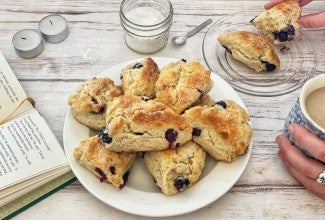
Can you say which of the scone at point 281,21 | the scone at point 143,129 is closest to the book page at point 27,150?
the scone at point 143,129

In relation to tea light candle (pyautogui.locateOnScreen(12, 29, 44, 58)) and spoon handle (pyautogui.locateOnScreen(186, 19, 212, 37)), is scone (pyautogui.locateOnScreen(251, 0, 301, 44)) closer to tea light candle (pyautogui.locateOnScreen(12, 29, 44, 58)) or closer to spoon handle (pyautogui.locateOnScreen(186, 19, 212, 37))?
spoon handle (pyautogui.locateOnScreen(186, 19, 212, 37))

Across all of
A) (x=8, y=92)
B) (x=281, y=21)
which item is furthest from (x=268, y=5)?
(x=8, y=92)

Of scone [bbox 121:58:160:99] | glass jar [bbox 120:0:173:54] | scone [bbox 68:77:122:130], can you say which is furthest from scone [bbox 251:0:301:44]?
scone [bbox 68:77:122:130]

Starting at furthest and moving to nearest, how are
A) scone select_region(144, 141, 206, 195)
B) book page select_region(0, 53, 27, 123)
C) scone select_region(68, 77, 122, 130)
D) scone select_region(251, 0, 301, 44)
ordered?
1. scone select_region(251, 0, 301, 44)
2. book page select_region(0, 53, 27, 123)
3. scone select_region(68, 77, 122, 130)
4. scone select_region(144, 141, 206, 195)

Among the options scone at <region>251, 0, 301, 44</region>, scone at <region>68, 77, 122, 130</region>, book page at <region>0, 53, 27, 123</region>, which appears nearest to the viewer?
scone at <region>68, 77, 122, 130</region>

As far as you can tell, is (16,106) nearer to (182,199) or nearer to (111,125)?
(111,125)

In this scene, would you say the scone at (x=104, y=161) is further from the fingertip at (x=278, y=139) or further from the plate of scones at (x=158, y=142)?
the fingertip at (x=278, y=139)
